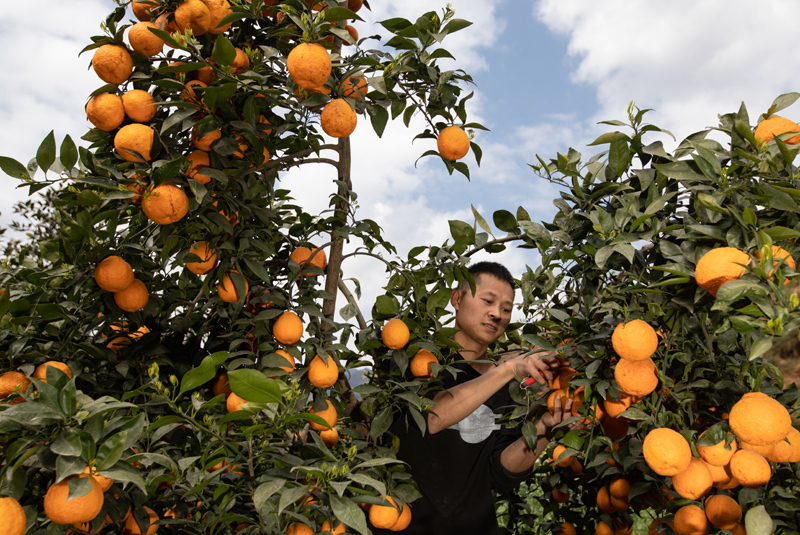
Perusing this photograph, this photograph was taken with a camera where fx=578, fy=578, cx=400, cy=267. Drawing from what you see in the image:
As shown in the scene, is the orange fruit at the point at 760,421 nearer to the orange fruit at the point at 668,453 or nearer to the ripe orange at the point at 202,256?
the orange fruit at the point at 668,453

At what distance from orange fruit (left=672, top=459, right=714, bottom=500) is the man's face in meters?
1.10

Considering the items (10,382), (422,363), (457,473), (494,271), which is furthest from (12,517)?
(494,271)

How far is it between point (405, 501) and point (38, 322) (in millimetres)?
1336

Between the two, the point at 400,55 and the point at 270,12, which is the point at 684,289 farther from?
the point at 270,12

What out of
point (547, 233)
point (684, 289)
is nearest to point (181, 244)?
point (547, 233)

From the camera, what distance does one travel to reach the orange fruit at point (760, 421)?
4.03ft

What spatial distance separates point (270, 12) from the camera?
197 cm

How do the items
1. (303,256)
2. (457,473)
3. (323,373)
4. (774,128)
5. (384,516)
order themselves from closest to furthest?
(774,128) → (384,516) → (323,373) → (303,256) → (457,473)

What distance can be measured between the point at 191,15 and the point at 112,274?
818 mm

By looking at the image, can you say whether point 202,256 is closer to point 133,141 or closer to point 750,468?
point 133,141

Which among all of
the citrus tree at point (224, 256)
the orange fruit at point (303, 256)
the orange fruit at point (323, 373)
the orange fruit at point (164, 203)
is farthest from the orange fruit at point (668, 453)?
the orange fruit at point (164, 203)

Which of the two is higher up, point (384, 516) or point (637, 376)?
point (637, 376)

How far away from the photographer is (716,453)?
140 centimetres

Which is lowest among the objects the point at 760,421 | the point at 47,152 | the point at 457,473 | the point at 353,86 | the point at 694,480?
the point at 457,473
